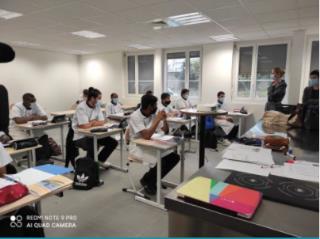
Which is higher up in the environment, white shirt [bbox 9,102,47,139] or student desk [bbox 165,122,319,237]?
student desk [bbox 165,122,319,237]

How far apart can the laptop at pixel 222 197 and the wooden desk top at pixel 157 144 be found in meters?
1.44

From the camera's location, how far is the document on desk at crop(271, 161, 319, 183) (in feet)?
3.23

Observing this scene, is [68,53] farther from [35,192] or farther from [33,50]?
[35,192]

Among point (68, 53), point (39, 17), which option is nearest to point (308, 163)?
point (39, 17)

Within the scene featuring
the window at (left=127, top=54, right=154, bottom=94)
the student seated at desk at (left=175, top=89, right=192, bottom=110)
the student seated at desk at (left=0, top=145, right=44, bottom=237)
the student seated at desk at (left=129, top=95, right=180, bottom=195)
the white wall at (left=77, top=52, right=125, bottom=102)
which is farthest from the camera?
the white wall at (left=77, top=52, right=125, bottom=102)

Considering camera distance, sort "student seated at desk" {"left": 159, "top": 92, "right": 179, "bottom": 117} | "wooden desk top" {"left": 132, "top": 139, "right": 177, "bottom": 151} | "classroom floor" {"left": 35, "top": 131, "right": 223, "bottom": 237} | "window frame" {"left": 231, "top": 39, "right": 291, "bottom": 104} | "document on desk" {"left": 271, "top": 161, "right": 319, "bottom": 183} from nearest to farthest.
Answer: "document on desk" {"left": 271, "top": 161, "right": 319, "bottom": 183}
"classroom floor" {"left": 35, "top": 131, "right": 223, "bottom": 237}
"wooden desk top" {"left": 132, "top": 139, "right": 177, "bottom": 151}
"student seated at desk" {"left": 159, "top": 92, "right": 179, "bottom": 117}
"window frame" {"left": 231, "top": 39, "right": 291, "bottom": 104}

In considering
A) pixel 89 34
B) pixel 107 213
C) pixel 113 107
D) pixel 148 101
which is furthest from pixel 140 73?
pixel 107 213

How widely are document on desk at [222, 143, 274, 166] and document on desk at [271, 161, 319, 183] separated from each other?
8 centimetres

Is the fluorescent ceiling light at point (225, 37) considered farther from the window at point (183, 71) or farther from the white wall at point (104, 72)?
the white wall at point (104, 72)

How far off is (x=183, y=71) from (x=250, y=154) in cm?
609

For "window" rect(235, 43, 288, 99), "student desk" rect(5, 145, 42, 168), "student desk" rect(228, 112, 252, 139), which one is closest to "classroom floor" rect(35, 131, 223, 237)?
"student desk" rect(5, 145, 42, 168)

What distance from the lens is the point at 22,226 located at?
136cm

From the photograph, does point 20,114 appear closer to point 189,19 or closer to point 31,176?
point 31,176

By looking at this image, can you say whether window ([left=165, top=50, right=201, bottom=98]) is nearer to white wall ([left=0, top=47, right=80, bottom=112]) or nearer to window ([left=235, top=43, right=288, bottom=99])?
window ([left=235, top=43, right=288, bottom=99])
